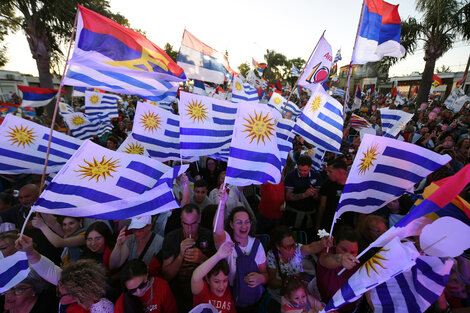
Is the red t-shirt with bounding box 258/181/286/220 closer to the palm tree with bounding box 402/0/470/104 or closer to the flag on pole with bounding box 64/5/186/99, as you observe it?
the flag on pole with bounding box 64/5/186/99

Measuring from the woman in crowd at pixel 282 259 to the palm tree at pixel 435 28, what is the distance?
1682 centimetres

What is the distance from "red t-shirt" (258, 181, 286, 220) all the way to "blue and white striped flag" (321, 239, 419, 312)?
2.07 meters

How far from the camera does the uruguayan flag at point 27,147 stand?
3.51 m

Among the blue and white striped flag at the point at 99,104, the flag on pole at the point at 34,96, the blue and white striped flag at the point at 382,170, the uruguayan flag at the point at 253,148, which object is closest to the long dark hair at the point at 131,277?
the uruguayan flag at the point at 253,148

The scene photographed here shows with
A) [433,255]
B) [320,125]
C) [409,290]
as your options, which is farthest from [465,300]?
[320,125]

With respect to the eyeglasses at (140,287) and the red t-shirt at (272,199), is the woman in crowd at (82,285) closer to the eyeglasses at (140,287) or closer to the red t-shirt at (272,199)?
the eyeglasses at (140,287)

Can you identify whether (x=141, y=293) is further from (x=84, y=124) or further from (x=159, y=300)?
(x=84, y=124)

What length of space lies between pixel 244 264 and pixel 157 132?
3.14 m

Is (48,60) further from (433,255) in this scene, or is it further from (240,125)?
(433,255)

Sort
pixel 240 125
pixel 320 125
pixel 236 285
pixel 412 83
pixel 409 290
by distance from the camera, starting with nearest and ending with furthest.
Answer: pixel 409 290, pixel 236 285, pixel 240 125, pixel 320 125, pixel 412 83

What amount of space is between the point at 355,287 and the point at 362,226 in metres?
1.53

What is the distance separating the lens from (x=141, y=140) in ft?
15.0

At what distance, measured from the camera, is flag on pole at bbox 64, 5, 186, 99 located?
9.68 feet

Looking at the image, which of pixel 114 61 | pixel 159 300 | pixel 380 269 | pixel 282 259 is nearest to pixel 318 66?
pixel 114 61
